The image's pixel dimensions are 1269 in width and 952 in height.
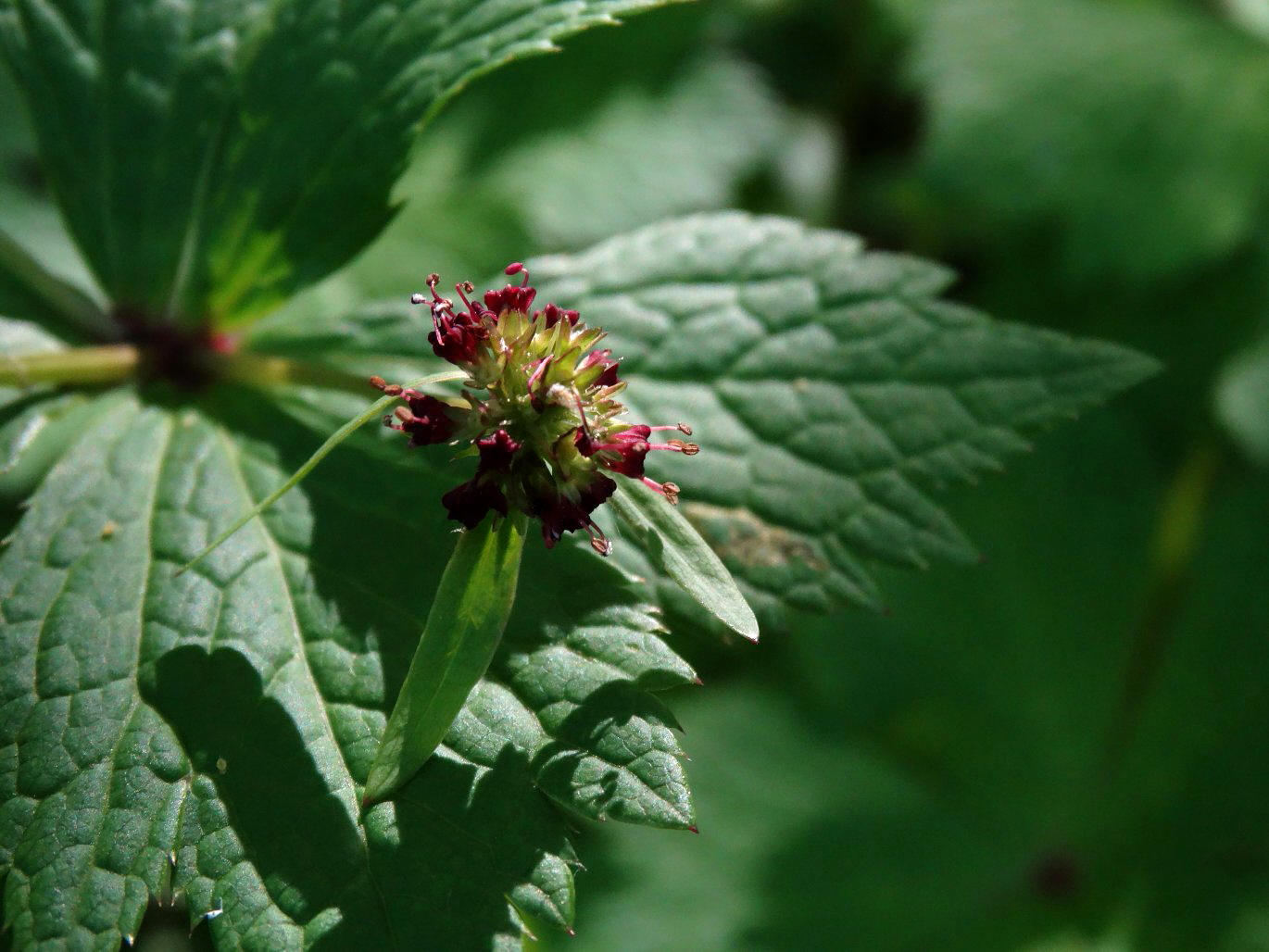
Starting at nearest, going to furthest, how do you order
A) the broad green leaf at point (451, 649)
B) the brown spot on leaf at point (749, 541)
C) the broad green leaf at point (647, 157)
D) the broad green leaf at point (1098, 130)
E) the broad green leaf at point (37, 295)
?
the broad green leaf at point (451, 649)
the brown spot on leaf at point (749, 541)
the broad green leaf at point (37, 295)
the broad green leaf at point (1098, 130)
the broad green leaf at point (647, 157)

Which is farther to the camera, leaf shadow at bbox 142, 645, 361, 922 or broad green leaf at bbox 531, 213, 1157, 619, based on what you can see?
broad green leaf at bbox 531, 213, 1157, 619

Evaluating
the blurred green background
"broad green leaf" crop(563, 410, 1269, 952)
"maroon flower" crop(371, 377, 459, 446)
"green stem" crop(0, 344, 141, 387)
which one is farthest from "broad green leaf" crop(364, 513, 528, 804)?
"broad green leaf" crop(563, 410, 1269, 952)

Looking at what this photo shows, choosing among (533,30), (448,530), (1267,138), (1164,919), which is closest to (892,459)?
(448,530)

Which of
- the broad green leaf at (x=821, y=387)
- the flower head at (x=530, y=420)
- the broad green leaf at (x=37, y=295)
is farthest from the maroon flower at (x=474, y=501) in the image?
the broad green leaf at (x=37, y=295)

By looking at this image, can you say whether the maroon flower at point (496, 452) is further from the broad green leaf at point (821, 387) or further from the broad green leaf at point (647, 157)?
the broad green leaf at point (647, 157)

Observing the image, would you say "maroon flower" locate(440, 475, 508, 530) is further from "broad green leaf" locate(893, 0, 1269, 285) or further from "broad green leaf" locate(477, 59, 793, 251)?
"broad green leaf" locate(893, 0, 1269, 285)

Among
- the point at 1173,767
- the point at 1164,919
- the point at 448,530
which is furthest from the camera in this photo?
the point at 1173,767

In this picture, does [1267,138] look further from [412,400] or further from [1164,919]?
[412,400]
